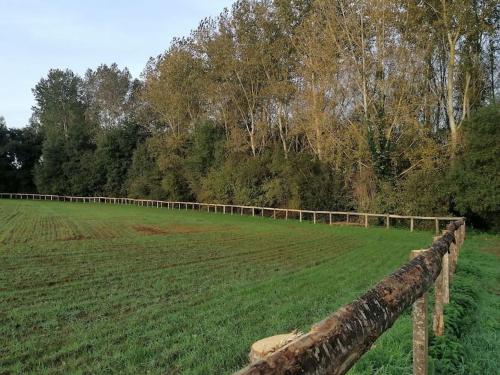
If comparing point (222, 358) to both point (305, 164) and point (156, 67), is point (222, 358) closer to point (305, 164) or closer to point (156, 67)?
point (305, 164)

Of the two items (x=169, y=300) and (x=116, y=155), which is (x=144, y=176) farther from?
(x=169, y=300)

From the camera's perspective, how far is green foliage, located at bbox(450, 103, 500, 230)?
23.4 m

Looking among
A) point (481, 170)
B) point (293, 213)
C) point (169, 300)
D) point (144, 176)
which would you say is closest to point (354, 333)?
point (169, 300)

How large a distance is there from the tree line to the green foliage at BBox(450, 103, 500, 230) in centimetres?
7

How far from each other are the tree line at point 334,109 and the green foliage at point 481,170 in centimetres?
7

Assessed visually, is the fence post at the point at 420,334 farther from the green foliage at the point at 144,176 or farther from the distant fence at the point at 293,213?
the green foliage at the point at 144,176

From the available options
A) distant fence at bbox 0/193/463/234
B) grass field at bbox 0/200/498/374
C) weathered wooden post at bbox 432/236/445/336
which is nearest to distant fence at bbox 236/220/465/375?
grass field at bbox 0/200/498/374

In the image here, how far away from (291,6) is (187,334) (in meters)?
36.5

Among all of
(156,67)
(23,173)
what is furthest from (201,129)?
(23,173)

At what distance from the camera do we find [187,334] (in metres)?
6.21

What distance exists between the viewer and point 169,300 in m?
8.34

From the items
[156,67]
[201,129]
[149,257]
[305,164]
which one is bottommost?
[149,257]

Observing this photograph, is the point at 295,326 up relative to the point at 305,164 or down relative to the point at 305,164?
down

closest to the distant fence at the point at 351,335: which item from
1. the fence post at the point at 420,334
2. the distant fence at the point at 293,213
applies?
the fence post at the point at 420,334
